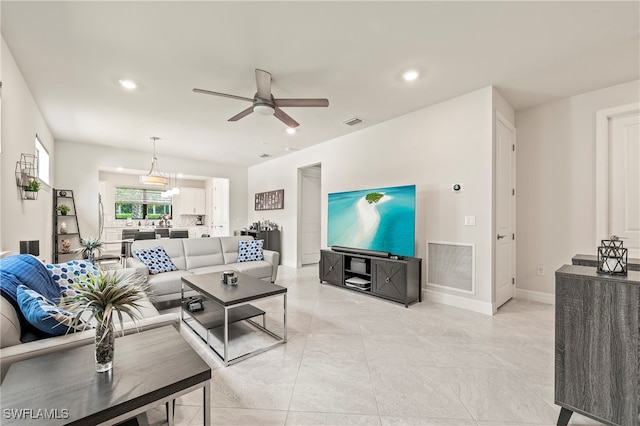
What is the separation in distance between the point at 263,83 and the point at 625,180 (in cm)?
424

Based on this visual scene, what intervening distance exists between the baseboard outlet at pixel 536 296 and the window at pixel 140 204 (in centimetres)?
954

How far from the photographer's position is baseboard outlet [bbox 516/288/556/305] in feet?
11.8

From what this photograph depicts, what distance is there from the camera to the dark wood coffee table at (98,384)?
900 millimetres

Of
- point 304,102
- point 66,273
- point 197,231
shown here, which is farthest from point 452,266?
point 197,231

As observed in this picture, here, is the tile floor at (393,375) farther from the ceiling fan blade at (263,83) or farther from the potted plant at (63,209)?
the potted plant at (63,209)

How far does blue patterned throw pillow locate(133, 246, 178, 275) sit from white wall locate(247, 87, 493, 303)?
10.0ft

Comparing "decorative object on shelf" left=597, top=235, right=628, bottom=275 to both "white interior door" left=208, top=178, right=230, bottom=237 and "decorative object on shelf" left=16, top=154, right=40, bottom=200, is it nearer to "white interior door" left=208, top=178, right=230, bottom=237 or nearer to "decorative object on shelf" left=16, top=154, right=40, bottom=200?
"decorative object on shelf" left=16, top=154, right=40, bottom=200

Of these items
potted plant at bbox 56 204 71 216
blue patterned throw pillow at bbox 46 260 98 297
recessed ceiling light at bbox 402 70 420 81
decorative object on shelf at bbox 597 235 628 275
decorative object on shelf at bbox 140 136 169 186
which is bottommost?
blue patterned throw pillow at bbox 46 260 98 297

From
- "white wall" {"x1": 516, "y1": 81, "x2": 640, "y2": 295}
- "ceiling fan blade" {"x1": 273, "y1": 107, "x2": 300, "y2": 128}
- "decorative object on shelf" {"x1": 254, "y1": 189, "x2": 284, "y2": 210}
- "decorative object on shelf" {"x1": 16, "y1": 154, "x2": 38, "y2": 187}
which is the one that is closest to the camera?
"decorative object on shelf" {"x1": 16, "y1": 154, "x2": 38, "y2": 187}

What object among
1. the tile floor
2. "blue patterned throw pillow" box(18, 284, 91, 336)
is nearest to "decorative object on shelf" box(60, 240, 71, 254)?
the tile floor

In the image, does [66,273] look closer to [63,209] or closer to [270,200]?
[63,209]

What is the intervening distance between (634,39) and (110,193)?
34.8 ft

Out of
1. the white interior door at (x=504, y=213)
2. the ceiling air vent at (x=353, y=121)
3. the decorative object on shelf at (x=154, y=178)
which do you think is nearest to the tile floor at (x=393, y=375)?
the white interior door at (x=504, y=213)

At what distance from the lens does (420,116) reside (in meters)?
3.85
